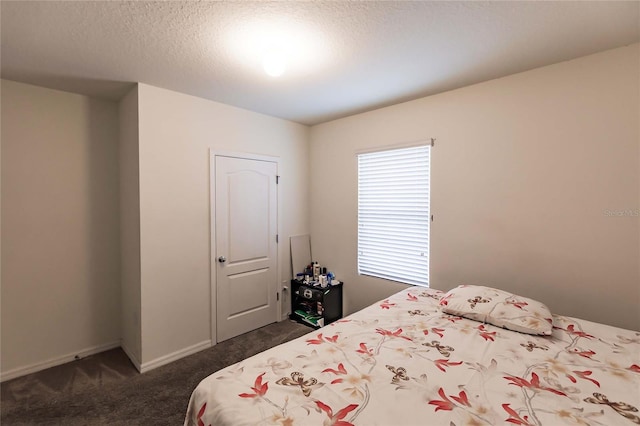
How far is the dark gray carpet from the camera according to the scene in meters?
1.93

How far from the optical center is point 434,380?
1.24 meters

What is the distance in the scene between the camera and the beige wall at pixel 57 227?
7.88 feet

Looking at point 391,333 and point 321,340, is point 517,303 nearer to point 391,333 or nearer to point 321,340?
point 391,333

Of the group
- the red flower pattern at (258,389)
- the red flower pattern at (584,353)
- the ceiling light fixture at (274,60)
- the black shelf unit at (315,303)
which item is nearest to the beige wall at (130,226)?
the ceiling light fixture at (274,60)

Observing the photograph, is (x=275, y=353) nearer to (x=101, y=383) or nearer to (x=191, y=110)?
(x=101, y=383)

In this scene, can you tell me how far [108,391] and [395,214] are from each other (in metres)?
2.95

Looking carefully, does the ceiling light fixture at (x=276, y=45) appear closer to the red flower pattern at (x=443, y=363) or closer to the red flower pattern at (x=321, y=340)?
the red flower pattern at (x=321, y=340)

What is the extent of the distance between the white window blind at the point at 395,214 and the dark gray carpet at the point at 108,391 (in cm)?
161

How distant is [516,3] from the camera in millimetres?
1481

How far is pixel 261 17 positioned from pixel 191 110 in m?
1.48

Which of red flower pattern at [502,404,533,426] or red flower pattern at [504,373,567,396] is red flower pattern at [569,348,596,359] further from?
red flower pattern at [502,404,533,426]

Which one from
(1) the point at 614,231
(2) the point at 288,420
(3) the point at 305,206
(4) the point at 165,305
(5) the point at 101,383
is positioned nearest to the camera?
(2) the point at 288,420

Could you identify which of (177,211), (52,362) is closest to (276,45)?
(177,211)

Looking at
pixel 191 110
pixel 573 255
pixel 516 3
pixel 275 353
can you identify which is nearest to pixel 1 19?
pixel 191 110
